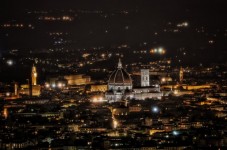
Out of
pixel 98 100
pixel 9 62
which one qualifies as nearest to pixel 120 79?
pixel 98 100

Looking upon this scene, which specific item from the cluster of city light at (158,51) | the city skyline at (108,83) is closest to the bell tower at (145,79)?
the city skyline at (108,83)

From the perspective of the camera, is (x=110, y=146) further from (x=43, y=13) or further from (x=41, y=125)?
(x=43, y=13)

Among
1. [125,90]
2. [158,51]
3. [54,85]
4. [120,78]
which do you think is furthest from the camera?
[158,51]

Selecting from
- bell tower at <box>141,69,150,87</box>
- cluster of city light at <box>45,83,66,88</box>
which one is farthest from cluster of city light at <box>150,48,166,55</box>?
bell tower at <box>141,69,150,87</box>

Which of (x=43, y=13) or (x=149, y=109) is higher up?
(x=43, y=13)

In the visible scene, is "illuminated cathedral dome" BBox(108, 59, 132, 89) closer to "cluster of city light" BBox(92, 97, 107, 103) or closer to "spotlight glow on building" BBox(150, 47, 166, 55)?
"cluster of city light" BBox(92, 97, 107, 103)

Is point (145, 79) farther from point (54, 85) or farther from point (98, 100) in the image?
point (98, 100)

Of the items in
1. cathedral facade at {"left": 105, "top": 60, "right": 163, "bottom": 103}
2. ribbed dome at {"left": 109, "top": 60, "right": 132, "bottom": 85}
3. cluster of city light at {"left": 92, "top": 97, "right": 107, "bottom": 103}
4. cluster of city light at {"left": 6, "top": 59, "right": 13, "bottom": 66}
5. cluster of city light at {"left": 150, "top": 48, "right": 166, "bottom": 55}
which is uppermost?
cluster of city light at {"left": 150, "top": 48, "right": 166, "bottom": 55}

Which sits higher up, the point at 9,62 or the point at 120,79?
the point at 9,62

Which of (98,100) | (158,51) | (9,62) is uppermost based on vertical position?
(158,51)

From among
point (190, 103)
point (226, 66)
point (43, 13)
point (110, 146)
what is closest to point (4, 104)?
point (190, 103)

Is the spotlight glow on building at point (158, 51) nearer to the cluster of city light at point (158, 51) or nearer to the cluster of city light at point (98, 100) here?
the cluster of city light at point (158, 51)
